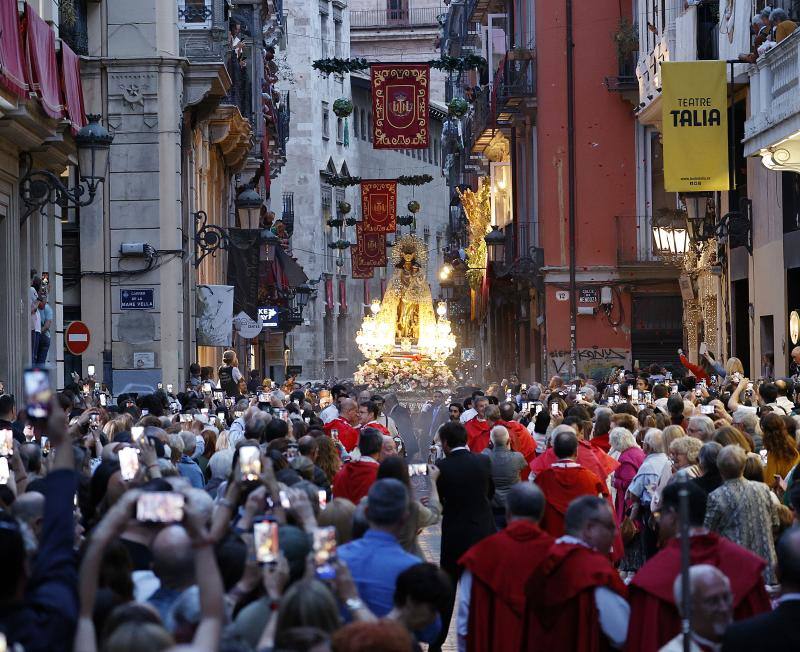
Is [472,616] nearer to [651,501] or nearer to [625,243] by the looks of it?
[651,501]

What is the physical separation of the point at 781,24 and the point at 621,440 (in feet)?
27.7

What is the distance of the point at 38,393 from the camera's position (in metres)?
5.68

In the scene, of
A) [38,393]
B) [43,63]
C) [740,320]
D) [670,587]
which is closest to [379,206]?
[740,320]

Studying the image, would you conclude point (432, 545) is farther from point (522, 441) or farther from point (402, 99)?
point (402, 99)

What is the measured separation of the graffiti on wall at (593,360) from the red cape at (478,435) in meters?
20.6

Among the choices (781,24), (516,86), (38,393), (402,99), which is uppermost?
(516,86)

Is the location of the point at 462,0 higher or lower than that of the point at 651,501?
higher

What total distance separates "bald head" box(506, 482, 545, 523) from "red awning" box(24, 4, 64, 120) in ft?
36.8

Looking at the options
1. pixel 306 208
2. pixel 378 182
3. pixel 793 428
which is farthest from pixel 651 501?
pixel 306 208

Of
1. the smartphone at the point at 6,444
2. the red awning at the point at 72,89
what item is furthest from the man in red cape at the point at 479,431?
the smartphone at the point at 6,444

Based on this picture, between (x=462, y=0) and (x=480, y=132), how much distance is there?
39.9 ft

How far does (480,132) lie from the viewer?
50.5 m

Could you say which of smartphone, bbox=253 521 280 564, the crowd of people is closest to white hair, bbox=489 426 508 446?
the crowd of people

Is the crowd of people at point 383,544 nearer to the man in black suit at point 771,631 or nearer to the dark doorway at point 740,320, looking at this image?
the man in black suit at point 771,631
